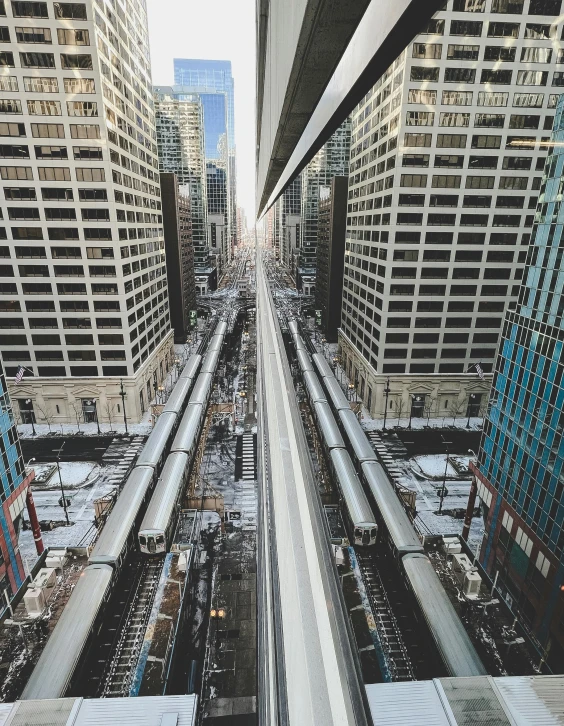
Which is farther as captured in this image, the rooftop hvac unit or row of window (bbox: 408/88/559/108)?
row of window (bbox: 408/88/559/108)

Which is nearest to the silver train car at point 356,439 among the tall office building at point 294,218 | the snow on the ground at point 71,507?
the snow on the ground at point 71,507

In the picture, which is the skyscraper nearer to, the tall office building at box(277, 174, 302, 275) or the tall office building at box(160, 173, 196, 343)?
the tall office building at box(277, 174, 302, 275)

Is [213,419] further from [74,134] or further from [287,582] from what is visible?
[287,582]

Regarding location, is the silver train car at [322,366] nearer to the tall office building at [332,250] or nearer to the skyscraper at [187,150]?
the tall office building at [332,250]

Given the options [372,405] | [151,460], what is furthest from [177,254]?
[151,460]

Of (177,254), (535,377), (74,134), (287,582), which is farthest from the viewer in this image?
(177,254)

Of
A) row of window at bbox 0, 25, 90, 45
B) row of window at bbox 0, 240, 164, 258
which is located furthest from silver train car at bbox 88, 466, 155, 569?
row of window at bbox 0, 25, 90, 45
